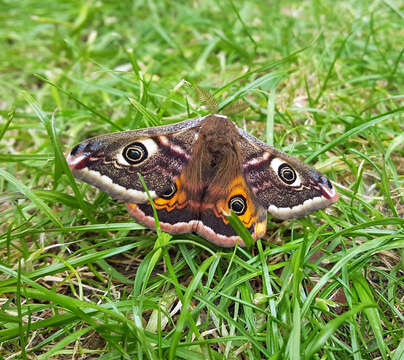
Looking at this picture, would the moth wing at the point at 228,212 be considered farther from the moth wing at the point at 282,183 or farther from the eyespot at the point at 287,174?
the eyespot at the point at 287,174

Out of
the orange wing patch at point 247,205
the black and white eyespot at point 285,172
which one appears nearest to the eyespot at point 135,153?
the orange wing patch at point 247,205

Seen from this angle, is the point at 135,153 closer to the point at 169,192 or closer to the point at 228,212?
the point at 169,192

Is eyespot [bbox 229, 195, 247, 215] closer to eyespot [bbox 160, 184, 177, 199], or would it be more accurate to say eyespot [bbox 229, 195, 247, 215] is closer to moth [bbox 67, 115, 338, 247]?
moth [bbox 67, 115, 338, 247]

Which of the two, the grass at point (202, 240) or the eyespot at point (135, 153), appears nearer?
the grass at point (202, 240)

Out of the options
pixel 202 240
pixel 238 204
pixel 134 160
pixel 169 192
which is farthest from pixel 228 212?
pixel 134 160

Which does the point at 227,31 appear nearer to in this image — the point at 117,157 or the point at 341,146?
the point at 341,146

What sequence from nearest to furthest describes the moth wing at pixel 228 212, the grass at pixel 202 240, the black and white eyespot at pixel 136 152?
the grass at pixel 202 240, the moth wing at pixel 228 212, the black and white eyespot at pixel 136 152
